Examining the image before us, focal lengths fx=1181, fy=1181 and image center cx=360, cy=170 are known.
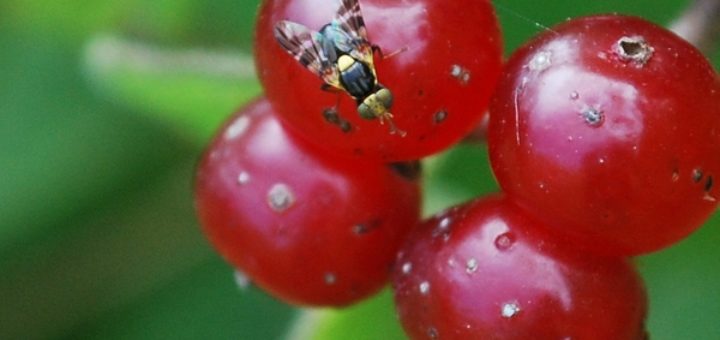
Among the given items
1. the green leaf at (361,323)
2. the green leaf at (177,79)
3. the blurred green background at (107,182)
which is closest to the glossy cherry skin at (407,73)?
the green leaf at (361,323)

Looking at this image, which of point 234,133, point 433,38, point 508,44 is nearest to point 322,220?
point 234,133

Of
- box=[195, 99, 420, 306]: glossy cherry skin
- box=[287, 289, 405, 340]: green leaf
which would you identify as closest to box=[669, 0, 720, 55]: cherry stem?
box=[195, 99, 420, 306]: glossy cherry skin

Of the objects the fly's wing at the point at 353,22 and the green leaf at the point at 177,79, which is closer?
the fly's wing at the point at 353,22

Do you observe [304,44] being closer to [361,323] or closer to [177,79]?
[361,323]

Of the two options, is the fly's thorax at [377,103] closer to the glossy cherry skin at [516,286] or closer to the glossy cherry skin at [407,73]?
the glossy cherry skin at [407,73]

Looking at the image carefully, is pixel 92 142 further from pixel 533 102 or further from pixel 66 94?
pixel 533 102

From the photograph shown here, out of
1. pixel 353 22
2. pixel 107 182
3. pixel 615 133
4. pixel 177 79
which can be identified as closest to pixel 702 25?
pixel 615 133
